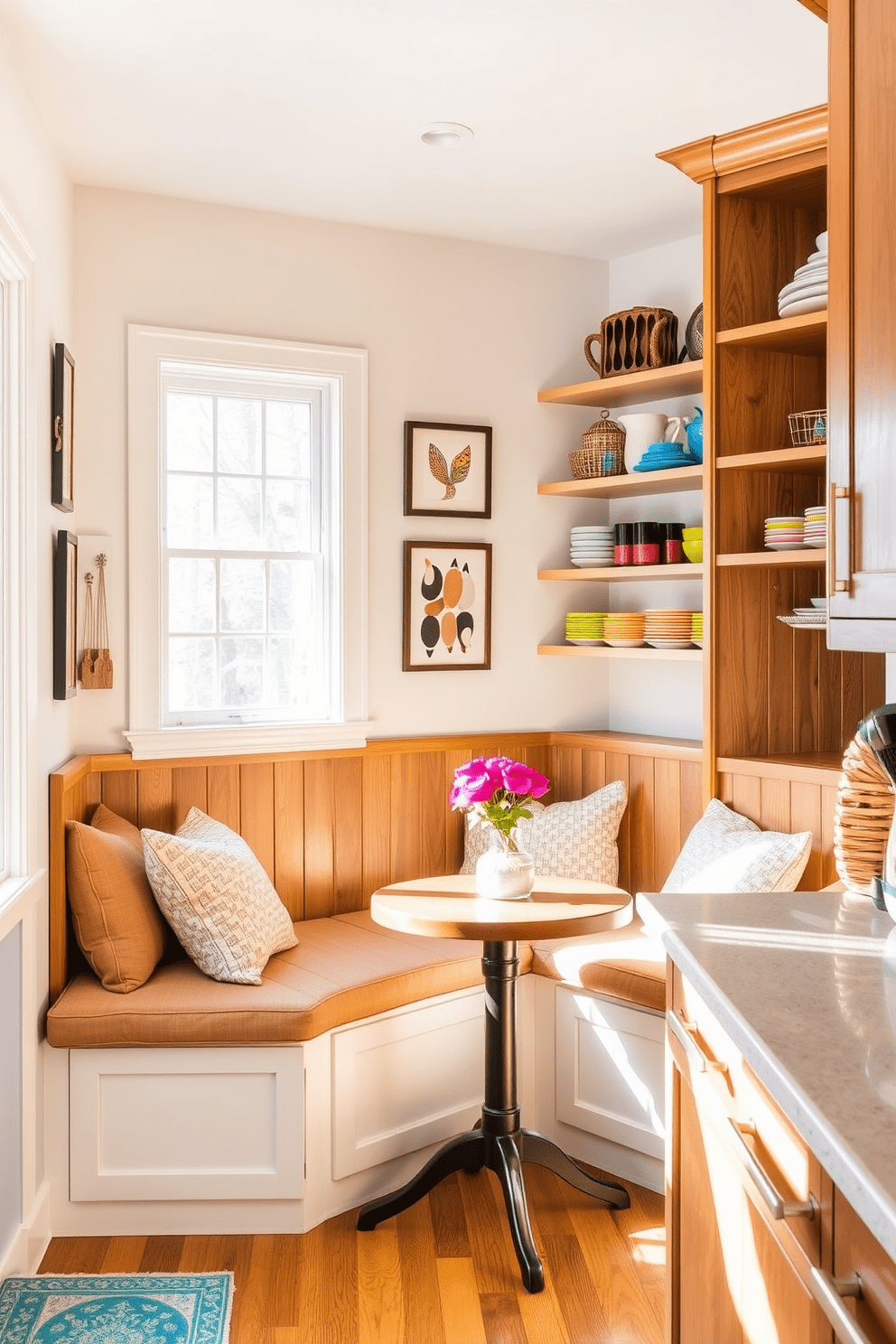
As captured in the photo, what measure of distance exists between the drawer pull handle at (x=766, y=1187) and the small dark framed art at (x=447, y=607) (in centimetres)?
254

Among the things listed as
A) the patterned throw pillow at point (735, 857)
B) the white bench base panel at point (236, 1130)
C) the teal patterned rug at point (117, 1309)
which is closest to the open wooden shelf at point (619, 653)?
the patterned throw pillow at point (735, 857)

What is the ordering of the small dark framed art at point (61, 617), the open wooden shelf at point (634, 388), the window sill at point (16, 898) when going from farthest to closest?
the open wooden shelf at point (634, 388)
the small dark framed art at point (61, 617)
the window sill at point (16, 898)

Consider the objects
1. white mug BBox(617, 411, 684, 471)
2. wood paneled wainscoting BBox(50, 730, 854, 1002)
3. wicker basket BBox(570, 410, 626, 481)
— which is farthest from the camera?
wicker basket BBox(570, 410, 626, 481)

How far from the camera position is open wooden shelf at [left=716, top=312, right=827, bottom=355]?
3.04 metres

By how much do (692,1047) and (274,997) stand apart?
4.67 ft

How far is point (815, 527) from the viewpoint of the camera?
3105 mm

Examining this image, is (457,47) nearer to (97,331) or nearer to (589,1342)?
(97,331)

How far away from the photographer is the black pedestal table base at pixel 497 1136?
9.45 feet

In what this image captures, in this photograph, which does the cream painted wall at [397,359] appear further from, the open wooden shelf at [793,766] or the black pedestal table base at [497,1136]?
the black pedestal table base at [497,1136]

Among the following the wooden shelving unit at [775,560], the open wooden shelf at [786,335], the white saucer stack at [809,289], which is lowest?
the wooden shelving unit at [775,560]

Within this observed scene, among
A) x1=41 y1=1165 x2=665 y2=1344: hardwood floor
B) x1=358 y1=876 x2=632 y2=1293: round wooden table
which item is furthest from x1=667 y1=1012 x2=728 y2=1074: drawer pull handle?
x1=41 y1=1165 x2=665 y2=1344: hardwood floor

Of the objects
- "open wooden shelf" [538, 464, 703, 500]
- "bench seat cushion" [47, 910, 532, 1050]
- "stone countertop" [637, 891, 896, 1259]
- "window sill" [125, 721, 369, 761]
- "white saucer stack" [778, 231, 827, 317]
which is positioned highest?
"white saucer stack" [778, 231, 827, 317]

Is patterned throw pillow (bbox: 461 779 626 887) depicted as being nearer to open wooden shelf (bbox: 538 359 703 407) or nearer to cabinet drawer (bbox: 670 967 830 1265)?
open wooden shelf (bbox: 538 359 703 407)

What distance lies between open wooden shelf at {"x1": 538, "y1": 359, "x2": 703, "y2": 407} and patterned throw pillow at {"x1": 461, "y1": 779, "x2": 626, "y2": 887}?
4.24ft
